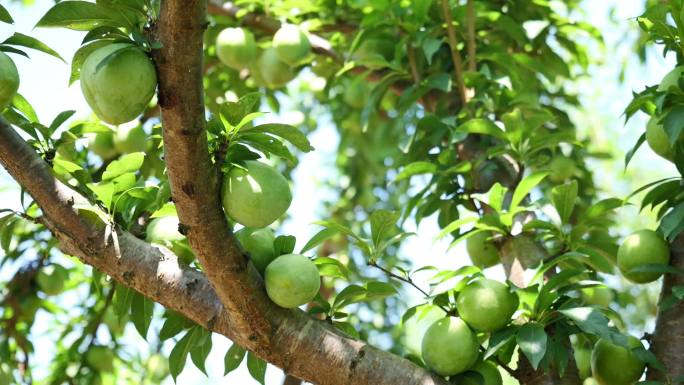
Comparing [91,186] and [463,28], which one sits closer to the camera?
[91,186]

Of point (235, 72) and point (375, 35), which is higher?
point (375, 35)

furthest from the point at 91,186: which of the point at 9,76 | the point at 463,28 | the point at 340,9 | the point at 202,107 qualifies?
the point at 340,9

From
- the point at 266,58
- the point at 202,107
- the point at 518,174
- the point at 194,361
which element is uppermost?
the point at 202,107

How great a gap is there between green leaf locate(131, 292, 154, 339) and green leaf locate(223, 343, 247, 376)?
16 centimetres

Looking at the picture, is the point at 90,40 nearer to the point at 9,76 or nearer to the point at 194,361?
the point at 9,76

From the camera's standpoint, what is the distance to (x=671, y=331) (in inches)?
61.5

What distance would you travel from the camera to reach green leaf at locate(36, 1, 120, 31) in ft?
3.55

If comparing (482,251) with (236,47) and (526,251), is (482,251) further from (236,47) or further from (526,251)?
(236,47)

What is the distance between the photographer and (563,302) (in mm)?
1472

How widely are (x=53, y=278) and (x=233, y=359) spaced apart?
0.97 metres

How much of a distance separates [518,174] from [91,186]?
101 cm

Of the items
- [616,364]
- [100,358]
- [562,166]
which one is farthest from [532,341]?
[100,358]

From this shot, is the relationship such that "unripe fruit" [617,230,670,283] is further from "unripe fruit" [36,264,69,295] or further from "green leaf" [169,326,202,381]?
"unripe fruit" [36,264,69,295]

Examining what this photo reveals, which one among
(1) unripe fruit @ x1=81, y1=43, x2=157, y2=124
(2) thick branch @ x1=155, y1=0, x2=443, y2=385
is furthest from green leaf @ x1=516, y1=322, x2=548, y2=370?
(1) unripe fruit @ x1=81, y1=43, x2=157, y2=124
